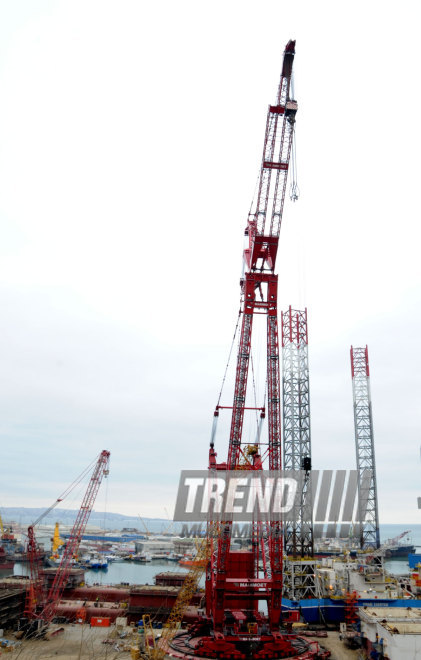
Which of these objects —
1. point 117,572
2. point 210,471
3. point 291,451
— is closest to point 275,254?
point 210,471

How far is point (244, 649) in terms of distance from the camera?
33.6m

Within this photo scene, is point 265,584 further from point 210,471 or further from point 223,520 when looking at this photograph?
point 210,471

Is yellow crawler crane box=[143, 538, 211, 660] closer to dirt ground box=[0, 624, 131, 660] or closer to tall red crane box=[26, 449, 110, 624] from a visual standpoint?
dirt ground box=[0, 624, 131, 660]

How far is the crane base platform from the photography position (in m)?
32.6

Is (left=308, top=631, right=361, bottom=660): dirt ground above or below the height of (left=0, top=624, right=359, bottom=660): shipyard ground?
above

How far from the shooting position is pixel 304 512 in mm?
61688

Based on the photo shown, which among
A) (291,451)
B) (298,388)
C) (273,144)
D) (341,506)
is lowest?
(341,506)

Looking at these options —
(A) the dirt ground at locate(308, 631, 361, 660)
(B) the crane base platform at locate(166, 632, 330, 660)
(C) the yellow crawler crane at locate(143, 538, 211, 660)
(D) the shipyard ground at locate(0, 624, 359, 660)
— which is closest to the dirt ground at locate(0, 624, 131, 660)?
(D) the shipyard ground at locate(0, 624, 359, 660)

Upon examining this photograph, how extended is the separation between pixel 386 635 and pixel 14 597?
40.7 meters

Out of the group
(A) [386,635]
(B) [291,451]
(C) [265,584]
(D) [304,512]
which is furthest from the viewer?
(B) [291,451]

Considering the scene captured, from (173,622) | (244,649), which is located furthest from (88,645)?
(244,649)

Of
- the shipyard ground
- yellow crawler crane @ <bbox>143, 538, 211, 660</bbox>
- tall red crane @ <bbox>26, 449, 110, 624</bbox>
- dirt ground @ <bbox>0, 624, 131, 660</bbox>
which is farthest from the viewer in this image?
tall red crane @ <bbox>26, 449, 110, 624</bbox>

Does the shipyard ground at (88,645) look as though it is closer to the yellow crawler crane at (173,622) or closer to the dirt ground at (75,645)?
the dirt ground at (75,645)

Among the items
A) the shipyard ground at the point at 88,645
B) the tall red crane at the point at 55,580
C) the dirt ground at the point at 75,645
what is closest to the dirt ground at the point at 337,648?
the shipyard ground at the point at 88,645
